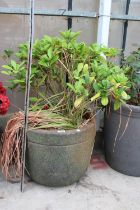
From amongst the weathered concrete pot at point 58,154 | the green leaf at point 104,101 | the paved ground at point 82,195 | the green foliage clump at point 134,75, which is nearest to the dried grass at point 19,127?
the weathered concrete pot at point 58,154

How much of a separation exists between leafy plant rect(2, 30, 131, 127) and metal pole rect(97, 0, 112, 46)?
406mm

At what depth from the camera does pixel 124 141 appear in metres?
2.16

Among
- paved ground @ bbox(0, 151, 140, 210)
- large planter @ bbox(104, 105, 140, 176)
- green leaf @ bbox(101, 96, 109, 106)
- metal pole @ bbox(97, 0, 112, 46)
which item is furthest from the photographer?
metal pole @ bbox(97, 0, 112, 46)

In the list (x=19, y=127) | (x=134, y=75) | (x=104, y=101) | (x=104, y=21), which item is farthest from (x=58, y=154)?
(x=104, y=21)

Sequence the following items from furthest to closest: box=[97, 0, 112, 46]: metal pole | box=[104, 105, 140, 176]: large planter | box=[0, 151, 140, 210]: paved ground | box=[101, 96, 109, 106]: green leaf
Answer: box=[97, 0, 112, 46]: metal pole < box=[104, 105, 140, 176]: large planter < box=[0, 151, 140, 210]: paved ground < box=[101, 96, 109, 106]: green leaf

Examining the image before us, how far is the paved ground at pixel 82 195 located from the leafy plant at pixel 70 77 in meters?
0.52

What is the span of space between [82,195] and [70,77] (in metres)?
0.89

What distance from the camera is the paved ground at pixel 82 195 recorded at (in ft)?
6.10

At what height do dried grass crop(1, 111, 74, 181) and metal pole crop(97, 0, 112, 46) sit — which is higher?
metal pole crop(97, 0, 112, 46)

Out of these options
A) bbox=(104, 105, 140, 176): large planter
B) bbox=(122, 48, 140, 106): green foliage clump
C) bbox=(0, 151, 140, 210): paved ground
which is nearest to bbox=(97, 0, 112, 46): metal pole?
bbox=(122, 48, 140, 106): green foliage clump

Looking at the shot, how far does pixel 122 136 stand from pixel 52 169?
637 millimetres

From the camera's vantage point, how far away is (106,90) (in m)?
1.76

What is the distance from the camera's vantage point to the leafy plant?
1.77 meters

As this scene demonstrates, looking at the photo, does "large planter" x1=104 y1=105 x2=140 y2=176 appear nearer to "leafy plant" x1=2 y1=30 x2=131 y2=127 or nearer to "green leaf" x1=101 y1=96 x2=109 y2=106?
"leafy plant" x1=2 y1=30 x2=131 y2=127
